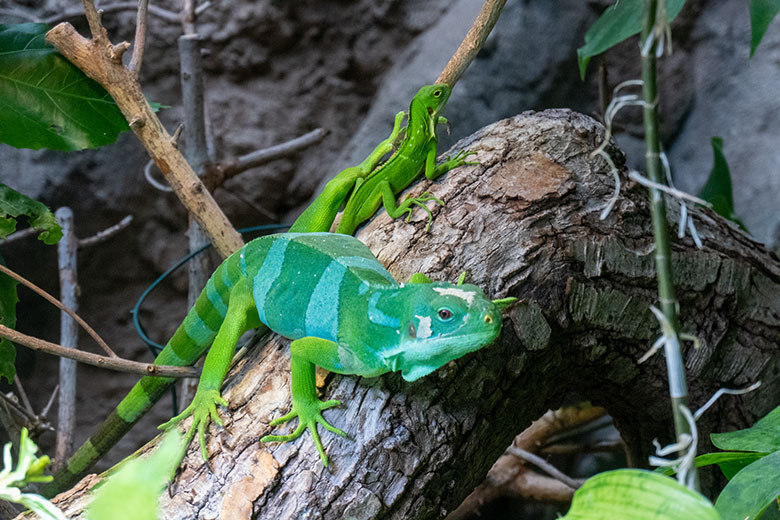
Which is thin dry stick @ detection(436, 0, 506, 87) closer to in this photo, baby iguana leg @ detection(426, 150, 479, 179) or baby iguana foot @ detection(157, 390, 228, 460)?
baby iguana leg @ detection(426, 150, 479, 179)

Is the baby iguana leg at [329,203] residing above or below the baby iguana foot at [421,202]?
above

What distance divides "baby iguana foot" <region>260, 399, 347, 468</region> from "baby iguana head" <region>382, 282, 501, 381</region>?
0.25 m

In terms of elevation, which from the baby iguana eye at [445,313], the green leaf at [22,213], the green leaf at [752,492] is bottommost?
the green leaf at [752,492]

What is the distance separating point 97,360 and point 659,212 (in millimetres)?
1665

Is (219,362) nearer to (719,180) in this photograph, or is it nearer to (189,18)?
(189,18)

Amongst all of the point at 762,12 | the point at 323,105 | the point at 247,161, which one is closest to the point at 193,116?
the point at 247,161

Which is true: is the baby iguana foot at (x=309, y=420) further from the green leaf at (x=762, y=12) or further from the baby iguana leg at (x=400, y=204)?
the green leaf at (x=762, y=12)

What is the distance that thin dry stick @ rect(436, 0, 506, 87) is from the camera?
248 centimetres

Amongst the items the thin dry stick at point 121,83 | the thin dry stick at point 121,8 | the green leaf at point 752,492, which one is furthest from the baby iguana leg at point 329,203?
the green leaf at point 752,492

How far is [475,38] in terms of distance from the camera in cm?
255

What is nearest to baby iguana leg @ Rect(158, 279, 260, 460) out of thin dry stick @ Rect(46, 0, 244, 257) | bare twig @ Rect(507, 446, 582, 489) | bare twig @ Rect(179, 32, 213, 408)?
thin dry stick @ Rect(46, 0, 244, 257)

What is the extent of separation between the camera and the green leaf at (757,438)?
1374 millimetres

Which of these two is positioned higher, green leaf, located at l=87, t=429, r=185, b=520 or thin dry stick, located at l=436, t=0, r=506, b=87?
green leaf, located at l=87, t=429, r=185, b=520

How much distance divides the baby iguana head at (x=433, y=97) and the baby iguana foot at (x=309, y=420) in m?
1.33
